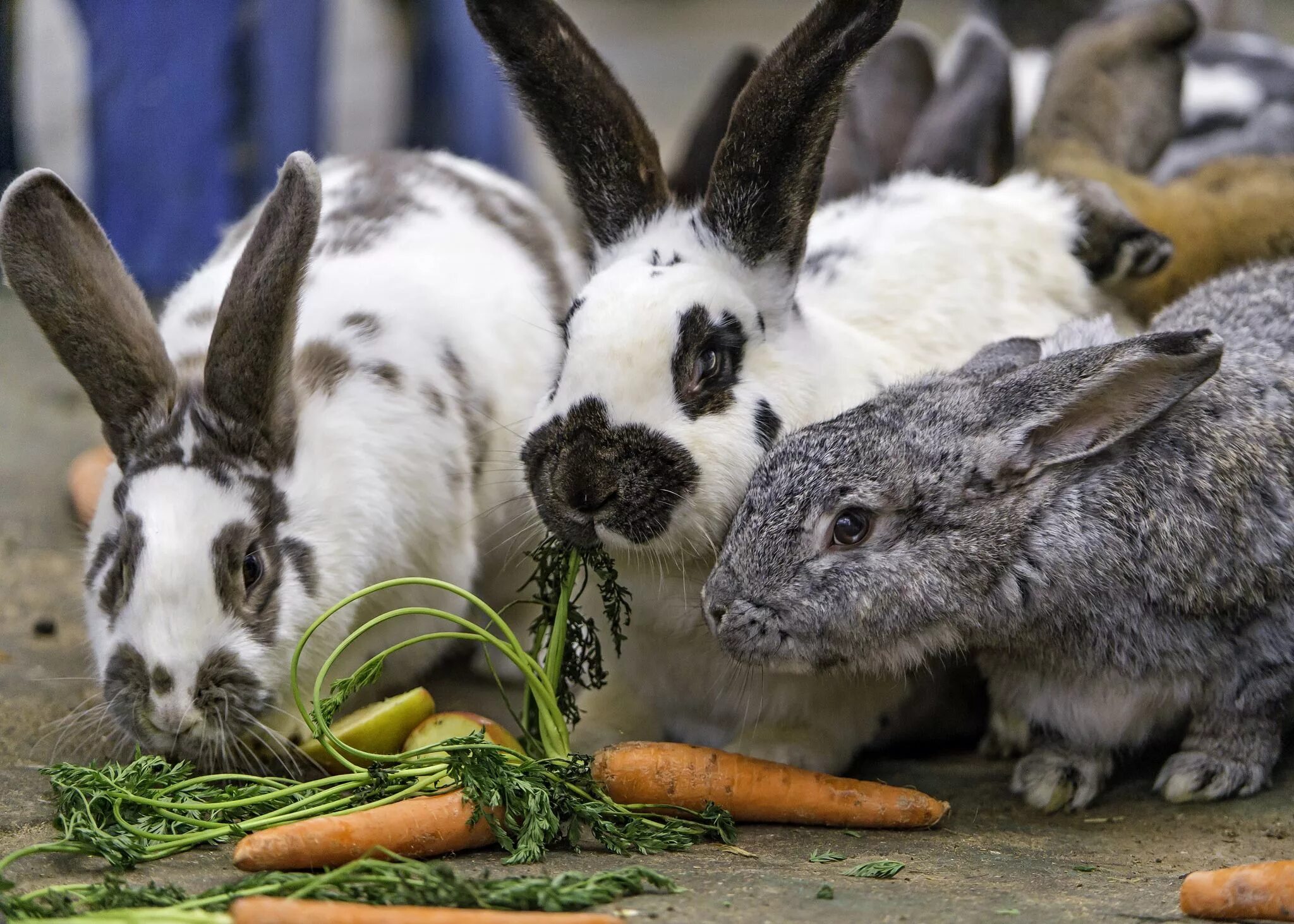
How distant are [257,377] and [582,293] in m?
0.77

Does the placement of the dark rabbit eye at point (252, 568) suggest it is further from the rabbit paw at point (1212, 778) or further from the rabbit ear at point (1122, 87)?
the rabbit ear at point (1122, 87)

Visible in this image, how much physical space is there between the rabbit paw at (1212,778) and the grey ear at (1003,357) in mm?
1002

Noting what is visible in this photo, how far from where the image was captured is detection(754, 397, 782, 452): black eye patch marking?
3.13 m

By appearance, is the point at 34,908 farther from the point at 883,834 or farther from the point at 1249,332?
the point at 1249,332

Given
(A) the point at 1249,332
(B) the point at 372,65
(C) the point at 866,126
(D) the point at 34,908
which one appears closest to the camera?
(D) the point at 34,908

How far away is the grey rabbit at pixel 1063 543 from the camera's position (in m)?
3.01

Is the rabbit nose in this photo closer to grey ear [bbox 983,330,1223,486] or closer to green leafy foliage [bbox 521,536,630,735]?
green leafy foliage [bbox 521,536,630,735]

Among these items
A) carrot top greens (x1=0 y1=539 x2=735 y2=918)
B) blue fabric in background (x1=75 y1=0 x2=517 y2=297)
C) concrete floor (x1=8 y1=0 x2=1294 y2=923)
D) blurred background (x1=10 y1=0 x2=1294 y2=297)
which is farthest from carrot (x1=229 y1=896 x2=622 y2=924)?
blue fabric in background (x1=75 y1=0 x2=517 y2=297)

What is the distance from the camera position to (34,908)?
7.79 ft

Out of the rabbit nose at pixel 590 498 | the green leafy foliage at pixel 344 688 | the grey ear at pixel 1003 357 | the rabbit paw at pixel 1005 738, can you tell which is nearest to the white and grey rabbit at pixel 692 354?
the rabbit nose at pixel 590 498

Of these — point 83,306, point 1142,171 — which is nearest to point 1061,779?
point 83,306

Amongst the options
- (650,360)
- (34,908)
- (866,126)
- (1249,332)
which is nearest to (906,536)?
(650,360)

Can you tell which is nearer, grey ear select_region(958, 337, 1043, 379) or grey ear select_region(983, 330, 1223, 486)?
grey ear select_region(983, 330, 1223, 486)

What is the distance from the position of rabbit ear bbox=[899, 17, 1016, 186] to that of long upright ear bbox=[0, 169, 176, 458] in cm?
283
